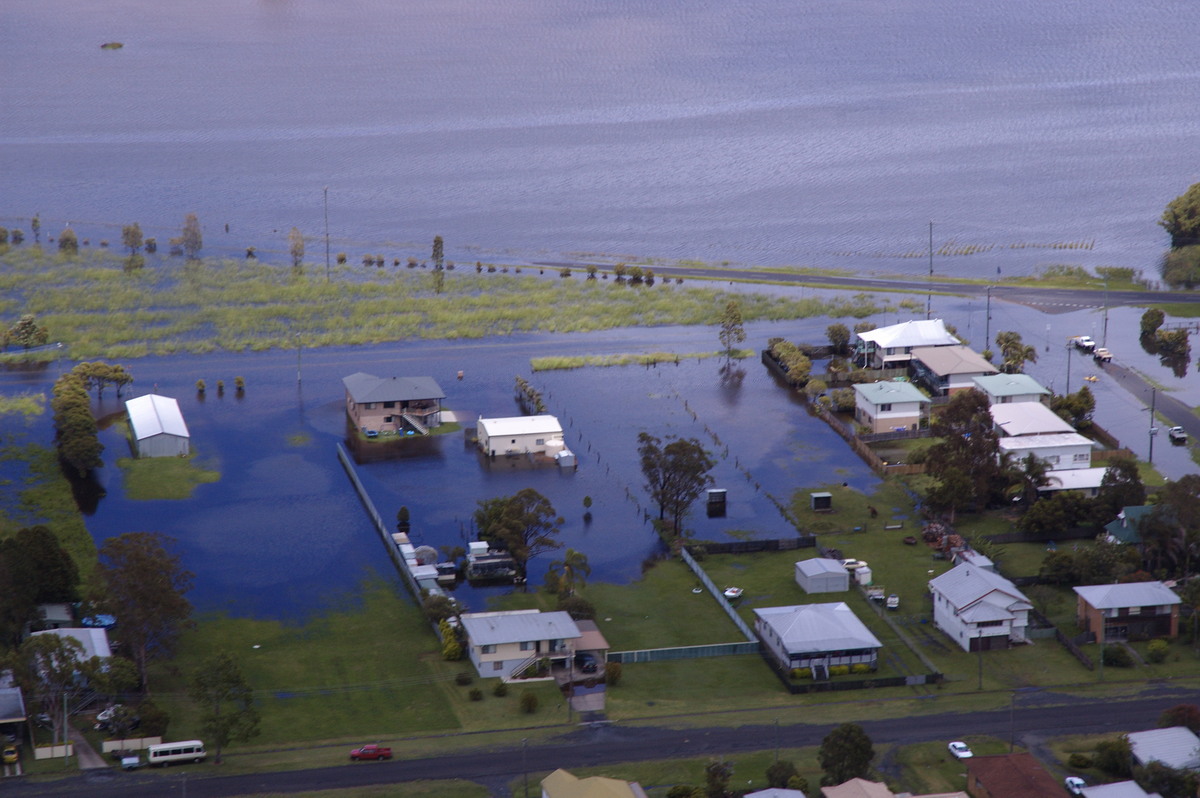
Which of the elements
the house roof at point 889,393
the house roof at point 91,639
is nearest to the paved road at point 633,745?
the house roof at point 91,639

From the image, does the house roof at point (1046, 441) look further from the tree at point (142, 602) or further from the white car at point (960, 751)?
the tree at point (142, 602)

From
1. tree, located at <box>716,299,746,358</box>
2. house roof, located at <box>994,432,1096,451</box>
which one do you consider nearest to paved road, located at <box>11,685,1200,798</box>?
house roof, located at <box>994,432,1096,451</box>

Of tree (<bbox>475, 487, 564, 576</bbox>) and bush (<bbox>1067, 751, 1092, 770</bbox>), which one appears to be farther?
tree (<bbox>475, 487, 564, 576</bbox>)

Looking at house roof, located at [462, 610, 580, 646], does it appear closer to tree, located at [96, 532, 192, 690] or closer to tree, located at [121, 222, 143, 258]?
tree, located at [96, 532, 192, 690]

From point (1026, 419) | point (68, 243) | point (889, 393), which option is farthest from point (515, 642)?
point (68, 243)

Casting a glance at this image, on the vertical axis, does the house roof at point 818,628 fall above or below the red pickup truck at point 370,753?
above

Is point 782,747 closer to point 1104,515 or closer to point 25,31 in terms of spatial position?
point 1104,515

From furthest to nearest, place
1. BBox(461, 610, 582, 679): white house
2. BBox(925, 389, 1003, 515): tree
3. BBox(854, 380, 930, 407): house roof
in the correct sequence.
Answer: BBox(854, 380, 930, 407): house roof
BBox(925, 389, 1003, 515): tree
BBox(461, 610, 582, 679): white house
